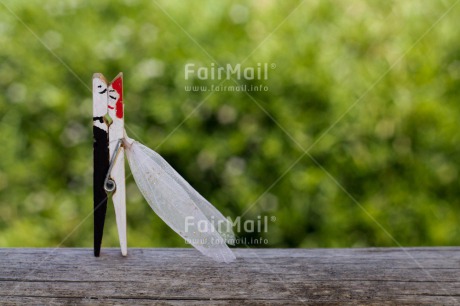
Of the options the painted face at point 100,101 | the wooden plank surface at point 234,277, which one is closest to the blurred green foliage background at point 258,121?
the wooden plank surface at point 234,277

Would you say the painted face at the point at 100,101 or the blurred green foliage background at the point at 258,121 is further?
the blurred green foliage background at the point at 258,121

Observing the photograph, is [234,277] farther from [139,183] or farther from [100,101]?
[100,101]

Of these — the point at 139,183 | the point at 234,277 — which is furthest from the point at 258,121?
the point at 234,277

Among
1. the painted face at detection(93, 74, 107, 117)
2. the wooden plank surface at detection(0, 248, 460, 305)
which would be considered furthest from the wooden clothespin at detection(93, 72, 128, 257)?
the wooden plank surface at detection(0, 248, 460, 305)

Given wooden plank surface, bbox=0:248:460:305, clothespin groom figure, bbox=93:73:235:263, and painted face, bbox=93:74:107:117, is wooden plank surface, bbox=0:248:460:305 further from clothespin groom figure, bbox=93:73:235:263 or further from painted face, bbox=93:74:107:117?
painted face, bbox=93:74:107:117

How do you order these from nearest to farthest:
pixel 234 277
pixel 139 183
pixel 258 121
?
pixel 234 277 < pixel 139 183 < pixel 258 121

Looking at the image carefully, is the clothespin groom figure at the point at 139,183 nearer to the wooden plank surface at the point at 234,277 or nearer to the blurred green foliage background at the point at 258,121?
the wooden plank surface at the point at 234,277
